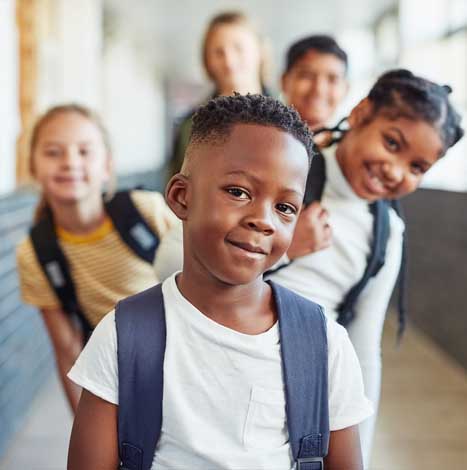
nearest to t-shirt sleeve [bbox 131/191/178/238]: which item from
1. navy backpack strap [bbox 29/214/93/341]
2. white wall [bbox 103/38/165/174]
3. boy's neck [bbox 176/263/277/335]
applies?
navy backpack strap [bbox 29/214/93/341]

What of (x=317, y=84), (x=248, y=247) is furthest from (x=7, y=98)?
(x=248, y=247)

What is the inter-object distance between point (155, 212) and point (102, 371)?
87cm

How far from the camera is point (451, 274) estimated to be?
12.4ft

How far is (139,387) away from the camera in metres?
0.92

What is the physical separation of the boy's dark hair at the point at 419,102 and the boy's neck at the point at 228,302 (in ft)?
1.58

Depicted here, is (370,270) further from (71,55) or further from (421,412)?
(71,55)

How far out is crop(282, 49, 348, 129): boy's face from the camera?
185cm

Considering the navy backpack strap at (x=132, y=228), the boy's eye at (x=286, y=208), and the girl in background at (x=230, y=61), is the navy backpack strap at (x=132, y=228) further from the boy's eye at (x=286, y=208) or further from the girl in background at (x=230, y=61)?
the boy's eye at (x=286, y=208)

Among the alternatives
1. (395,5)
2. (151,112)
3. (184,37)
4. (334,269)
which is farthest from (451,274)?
(151,112)

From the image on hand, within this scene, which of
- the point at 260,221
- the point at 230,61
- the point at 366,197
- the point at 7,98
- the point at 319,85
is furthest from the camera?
the point at 7,98

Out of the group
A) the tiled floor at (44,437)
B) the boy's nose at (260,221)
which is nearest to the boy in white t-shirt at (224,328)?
the boy's nose at (260,221)

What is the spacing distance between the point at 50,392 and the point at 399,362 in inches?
66.2

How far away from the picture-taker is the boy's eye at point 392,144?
1274 millimetres

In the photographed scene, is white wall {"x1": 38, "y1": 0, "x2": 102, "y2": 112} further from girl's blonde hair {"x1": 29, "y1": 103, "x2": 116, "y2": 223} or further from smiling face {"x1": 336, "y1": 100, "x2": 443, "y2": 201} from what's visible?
smiling face {"x1": 336, "y1": 100, "x2": 443, "y2": 201}
